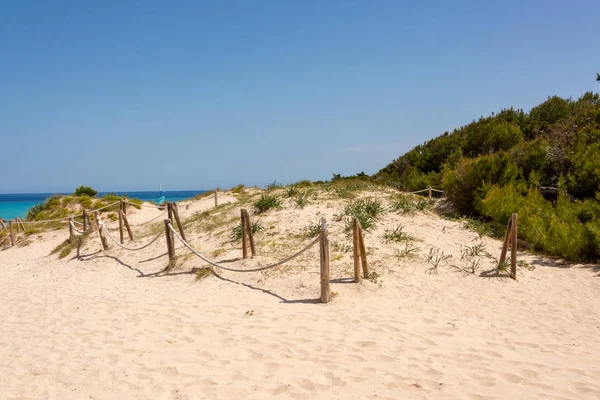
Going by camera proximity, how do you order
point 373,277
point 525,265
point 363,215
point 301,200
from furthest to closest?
point 301,200 < point 363,215 < point 525,265 < point 373,277

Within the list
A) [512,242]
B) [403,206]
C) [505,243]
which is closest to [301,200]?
[403,206]

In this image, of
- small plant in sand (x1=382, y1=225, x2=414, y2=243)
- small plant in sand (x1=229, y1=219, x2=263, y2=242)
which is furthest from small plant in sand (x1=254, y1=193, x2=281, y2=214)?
small plant in sand (x1=382, y1=225, x2=414, y2=243)

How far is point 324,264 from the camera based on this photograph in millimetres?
6156

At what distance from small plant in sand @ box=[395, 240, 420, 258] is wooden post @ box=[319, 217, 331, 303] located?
2636 millimetres

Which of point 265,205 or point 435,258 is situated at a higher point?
point 265,205

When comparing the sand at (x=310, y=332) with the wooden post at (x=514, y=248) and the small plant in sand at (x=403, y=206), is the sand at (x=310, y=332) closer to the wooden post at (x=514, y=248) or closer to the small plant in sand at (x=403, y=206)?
the wooden post at (x=514, y=248)

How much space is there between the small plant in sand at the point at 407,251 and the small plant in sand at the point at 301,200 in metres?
4.03

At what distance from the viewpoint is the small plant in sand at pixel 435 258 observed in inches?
316

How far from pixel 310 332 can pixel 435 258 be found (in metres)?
4.33

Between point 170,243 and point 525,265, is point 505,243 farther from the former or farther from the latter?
point 170,243

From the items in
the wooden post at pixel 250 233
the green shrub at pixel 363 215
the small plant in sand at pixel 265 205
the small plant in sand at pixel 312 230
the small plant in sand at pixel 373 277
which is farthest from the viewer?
the small plant in sand at pixel 265 205

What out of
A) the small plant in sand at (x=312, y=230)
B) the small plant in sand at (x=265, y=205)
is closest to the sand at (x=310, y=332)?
the small plant in sand at (x=312, y=230)

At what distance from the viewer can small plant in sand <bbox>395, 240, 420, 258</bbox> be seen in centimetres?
853

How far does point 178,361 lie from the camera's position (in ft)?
15.1
